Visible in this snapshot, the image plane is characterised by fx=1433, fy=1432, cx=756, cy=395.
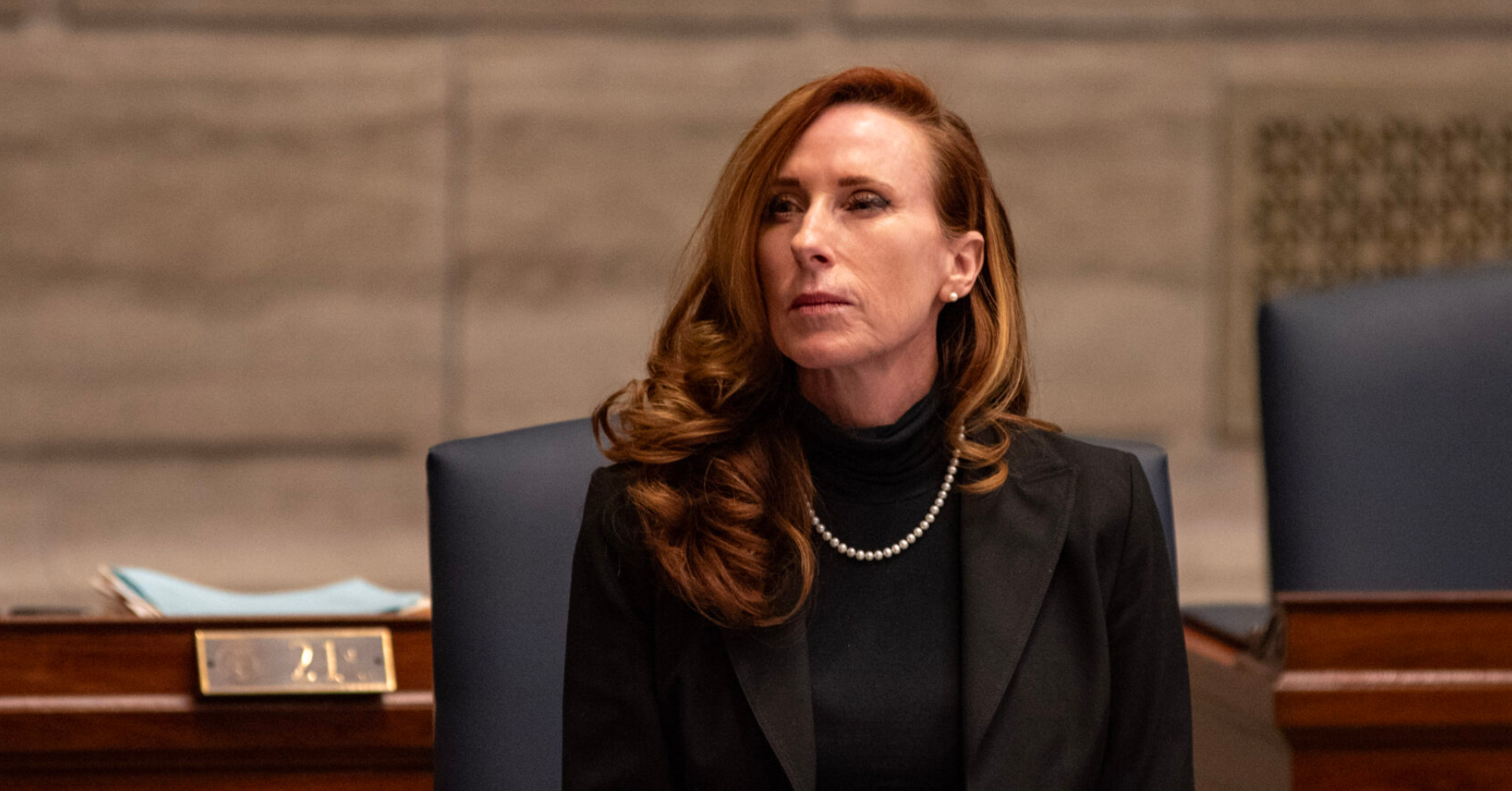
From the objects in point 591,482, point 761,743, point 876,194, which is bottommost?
point 761,743

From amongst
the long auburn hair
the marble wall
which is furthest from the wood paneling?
the long auburn hair

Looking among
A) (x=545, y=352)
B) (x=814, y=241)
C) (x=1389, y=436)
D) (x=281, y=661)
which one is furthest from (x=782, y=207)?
(x=545, y=352)

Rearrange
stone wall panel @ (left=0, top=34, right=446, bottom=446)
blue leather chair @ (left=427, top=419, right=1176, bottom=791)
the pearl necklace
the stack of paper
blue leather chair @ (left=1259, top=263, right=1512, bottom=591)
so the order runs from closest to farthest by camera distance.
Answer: the pearl necklace < blue leather chair @ (left=427, top=419, right=1176, bottom=791) < the stack of paper < blue leather chair @ (left=1259, top=263, right=1512, bottom=591) < stone wall panel @ (left=0, top=34, right=446, bottom=446)

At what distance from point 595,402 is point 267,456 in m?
0.64

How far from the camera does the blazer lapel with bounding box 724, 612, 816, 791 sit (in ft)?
3.69

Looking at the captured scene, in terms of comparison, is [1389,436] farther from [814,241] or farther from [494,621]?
[494,621]

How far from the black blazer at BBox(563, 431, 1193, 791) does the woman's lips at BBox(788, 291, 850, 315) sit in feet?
0.68

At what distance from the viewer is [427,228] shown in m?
2.76

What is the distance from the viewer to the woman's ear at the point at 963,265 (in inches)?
50.4

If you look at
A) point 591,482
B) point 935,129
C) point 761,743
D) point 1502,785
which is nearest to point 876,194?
point 935,129

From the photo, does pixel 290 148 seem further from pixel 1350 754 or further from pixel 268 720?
pixel 1350 754

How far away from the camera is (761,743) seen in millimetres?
1156

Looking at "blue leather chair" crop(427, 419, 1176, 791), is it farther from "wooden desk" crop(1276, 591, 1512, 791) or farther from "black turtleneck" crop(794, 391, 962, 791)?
"wooden desk" crop(1276, 591, 1512, 791)

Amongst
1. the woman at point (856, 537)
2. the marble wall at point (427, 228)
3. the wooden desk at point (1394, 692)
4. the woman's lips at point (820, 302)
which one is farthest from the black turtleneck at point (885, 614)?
the marble wall at point (427, 228)
